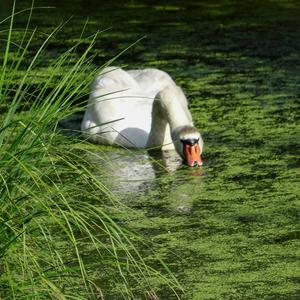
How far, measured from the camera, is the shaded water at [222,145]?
6.51 metres

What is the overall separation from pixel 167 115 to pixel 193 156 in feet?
3.22

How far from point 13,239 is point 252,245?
2304mm

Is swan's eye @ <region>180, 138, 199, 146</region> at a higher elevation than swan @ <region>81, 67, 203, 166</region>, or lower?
higher

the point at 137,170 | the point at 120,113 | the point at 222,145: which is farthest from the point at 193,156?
the point at 120,113

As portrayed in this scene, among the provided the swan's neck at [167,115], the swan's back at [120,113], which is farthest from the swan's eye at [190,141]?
the swan's back at [120,113]

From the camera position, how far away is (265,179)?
823 centimetres

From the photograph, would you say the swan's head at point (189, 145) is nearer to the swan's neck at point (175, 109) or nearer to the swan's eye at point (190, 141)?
the swan's eye at point (190, 141)

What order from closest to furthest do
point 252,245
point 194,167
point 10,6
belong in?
point 252,245
point 194,167
point 10,6

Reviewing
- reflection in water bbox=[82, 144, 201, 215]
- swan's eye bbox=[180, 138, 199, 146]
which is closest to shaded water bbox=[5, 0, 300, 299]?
reflection in water bbox=[82, 144, 201, 215]

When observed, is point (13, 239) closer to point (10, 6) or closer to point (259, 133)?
point (259, 133)

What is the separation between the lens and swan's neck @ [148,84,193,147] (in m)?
9.59

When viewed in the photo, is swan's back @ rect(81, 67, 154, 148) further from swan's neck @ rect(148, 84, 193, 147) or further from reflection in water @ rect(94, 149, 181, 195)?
reflection in water @ rect(94, 149, 181, 195)

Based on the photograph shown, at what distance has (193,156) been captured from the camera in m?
8.77

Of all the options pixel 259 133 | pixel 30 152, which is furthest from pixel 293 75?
pixel 30 152
